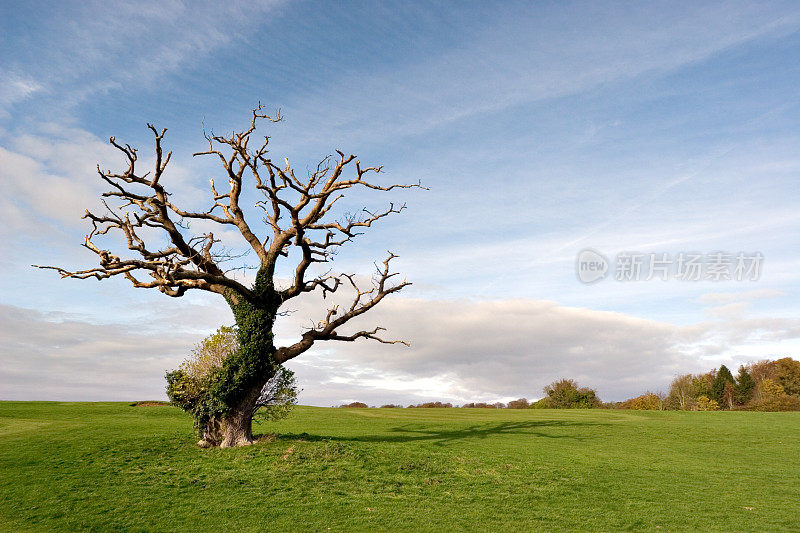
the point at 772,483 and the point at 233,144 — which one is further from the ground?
the point at 233,144

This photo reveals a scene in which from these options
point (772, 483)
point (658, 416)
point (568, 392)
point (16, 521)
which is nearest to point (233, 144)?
point (16, 521)

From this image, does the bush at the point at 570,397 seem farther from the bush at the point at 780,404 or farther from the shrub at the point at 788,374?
the shrub at the point at 788,374

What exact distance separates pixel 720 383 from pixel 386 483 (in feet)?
362

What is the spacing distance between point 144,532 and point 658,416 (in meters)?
48.0

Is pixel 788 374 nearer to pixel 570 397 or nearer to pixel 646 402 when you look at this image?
pixel 646 402

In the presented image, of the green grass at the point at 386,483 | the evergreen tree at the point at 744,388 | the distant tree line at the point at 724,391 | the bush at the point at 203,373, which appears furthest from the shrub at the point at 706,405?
the bush at the point at 203,373

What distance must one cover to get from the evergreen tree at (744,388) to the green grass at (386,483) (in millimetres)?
85172

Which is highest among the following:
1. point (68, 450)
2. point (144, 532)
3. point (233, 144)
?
point (233, 144)

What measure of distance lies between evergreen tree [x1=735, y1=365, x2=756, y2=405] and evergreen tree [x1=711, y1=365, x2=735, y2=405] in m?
2.51

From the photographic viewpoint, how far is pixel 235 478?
19.3 m

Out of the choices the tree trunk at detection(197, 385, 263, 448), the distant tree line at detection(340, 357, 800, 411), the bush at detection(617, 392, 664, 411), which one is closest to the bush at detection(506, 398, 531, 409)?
the distant tree line at detection(340, 357, 800, 411)

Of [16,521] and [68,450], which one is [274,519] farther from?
[68,450]

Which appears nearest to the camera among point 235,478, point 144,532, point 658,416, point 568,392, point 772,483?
point 144,532

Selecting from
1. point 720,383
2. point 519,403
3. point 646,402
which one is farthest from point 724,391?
point 519,403
